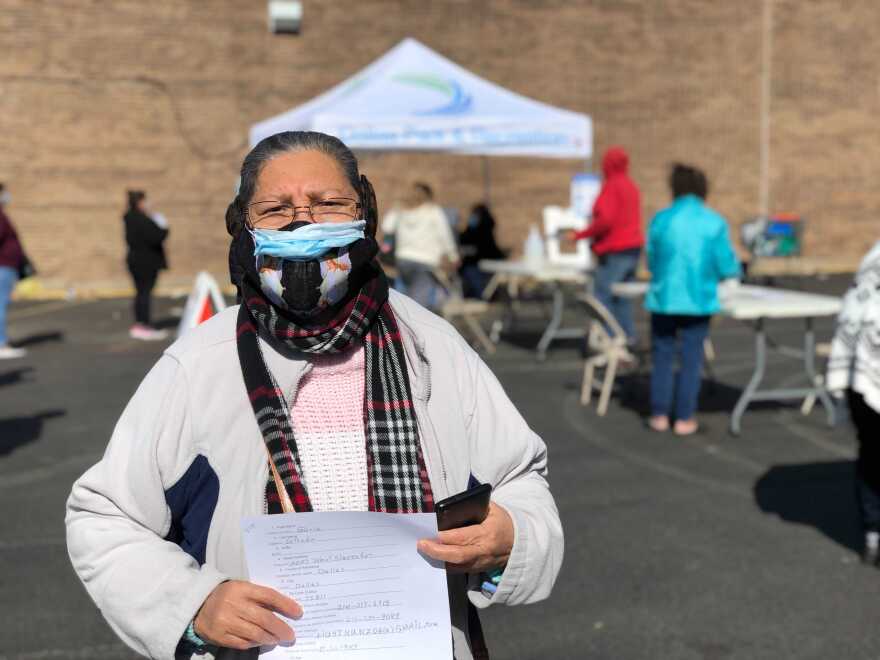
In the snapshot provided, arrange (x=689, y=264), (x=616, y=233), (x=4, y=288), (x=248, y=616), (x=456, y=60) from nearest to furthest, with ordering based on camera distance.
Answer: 1. (x=248, y=616)
2. (x=689, y=264)
3. (x=616, y=233)
4. (x=4, y=288)
5. (x=456, y=60)

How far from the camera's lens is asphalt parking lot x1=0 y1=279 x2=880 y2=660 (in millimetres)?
4355

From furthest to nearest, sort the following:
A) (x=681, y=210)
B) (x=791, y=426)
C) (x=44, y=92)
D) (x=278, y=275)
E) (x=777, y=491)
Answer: (x=44, y=92)
(x=791, y=426)
(x=681, y=210)
(x=777, y=491)
(x=278, y=275)

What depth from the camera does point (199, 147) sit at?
755 inches

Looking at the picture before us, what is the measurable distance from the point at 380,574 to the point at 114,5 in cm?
1881

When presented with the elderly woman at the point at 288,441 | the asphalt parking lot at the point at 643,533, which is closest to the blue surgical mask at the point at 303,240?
the elderly woman at the point at 288,441

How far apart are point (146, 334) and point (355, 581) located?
1199cm

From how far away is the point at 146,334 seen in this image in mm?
13156

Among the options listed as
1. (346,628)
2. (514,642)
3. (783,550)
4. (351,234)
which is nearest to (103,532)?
(346,628)

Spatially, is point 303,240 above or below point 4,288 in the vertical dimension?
above

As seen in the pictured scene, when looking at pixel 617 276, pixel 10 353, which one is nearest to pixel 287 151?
pixel 617 276

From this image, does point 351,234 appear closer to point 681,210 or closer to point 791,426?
point 681,210

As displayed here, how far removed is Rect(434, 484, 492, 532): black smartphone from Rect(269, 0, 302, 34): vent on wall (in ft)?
60.8

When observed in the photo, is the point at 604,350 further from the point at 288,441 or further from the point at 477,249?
the point at 477,249

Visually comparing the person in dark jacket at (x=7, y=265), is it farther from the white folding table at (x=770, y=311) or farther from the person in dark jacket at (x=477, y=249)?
the white folding table at (x=770, y=311)
